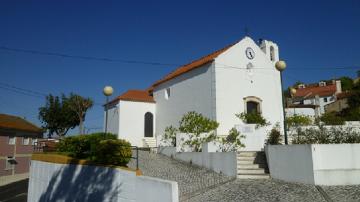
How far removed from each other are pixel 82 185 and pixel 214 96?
12.9 m

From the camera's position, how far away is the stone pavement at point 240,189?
9.77 meters

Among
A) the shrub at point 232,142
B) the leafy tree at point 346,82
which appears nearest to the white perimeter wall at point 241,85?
the shrub at point 232,142

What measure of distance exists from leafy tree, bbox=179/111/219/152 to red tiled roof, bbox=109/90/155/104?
8.14 metres

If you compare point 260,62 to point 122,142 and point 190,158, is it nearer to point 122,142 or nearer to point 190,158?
point 190,158

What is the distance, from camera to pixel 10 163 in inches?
1359

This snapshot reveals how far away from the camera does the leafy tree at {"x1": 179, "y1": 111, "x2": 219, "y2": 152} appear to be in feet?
60.9

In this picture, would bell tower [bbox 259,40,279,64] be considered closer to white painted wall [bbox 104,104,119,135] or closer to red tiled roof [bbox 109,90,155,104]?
red tiled roof [bbox 109,90,155,104]

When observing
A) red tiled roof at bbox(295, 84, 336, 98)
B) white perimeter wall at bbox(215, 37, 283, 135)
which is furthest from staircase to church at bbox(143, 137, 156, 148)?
red tiled roof at bbox(295, 84, 336, 98)

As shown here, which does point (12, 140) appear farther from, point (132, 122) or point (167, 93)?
point (167, 93)

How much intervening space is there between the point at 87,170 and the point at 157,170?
200 inches

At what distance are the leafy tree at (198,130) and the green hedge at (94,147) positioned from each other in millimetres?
6080

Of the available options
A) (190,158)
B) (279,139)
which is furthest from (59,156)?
(279,139)

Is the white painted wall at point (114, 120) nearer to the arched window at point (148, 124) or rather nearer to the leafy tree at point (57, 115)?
the arched window at point (148, 124)

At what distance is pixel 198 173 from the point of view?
1476 centimetres
